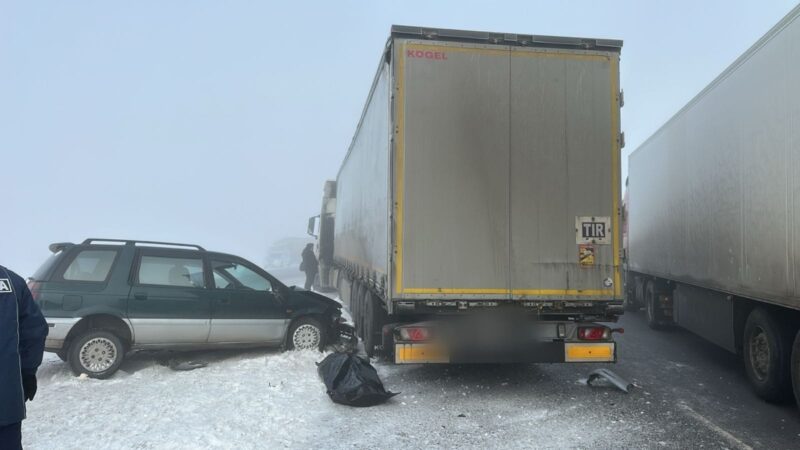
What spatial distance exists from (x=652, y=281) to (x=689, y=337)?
1.30m

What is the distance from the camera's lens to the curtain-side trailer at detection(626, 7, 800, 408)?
5.68 metres

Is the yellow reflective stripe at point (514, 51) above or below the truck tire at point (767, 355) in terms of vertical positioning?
above

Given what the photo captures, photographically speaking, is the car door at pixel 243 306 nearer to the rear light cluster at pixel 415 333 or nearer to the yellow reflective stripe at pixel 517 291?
the rear light cluster at pixel 415 333

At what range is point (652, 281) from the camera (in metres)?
11.8

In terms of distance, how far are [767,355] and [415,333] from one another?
12.3 ft

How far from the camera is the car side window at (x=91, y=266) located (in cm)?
715

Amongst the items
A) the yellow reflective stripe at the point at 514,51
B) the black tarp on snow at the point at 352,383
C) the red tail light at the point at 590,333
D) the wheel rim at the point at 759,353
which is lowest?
the black tarp on snow at the point at 352,383

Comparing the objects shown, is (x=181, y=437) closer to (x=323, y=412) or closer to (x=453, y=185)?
(x=323, y=412)

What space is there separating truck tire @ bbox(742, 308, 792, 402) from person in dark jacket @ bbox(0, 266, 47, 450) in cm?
643

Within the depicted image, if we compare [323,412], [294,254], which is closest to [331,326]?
[323,412]

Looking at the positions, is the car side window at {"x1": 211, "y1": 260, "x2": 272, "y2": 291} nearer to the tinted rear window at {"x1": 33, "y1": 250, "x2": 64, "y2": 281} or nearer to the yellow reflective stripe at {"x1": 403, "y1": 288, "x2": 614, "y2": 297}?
the tinted rear window at {"x1": 33, "y1": 250, "x2": 64, "y2": 281}

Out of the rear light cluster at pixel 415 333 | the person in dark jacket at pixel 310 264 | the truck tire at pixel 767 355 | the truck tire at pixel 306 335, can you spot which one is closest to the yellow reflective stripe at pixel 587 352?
the rear light cluster at pixel 415 333

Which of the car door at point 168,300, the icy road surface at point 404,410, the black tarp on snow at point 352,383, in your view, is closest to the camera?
the icy road surface at point 404,410

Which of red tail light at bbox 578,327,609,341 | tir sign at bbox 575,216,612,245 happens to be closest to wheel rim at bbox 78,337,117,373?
red tail light at bbox 578,327,609,341
